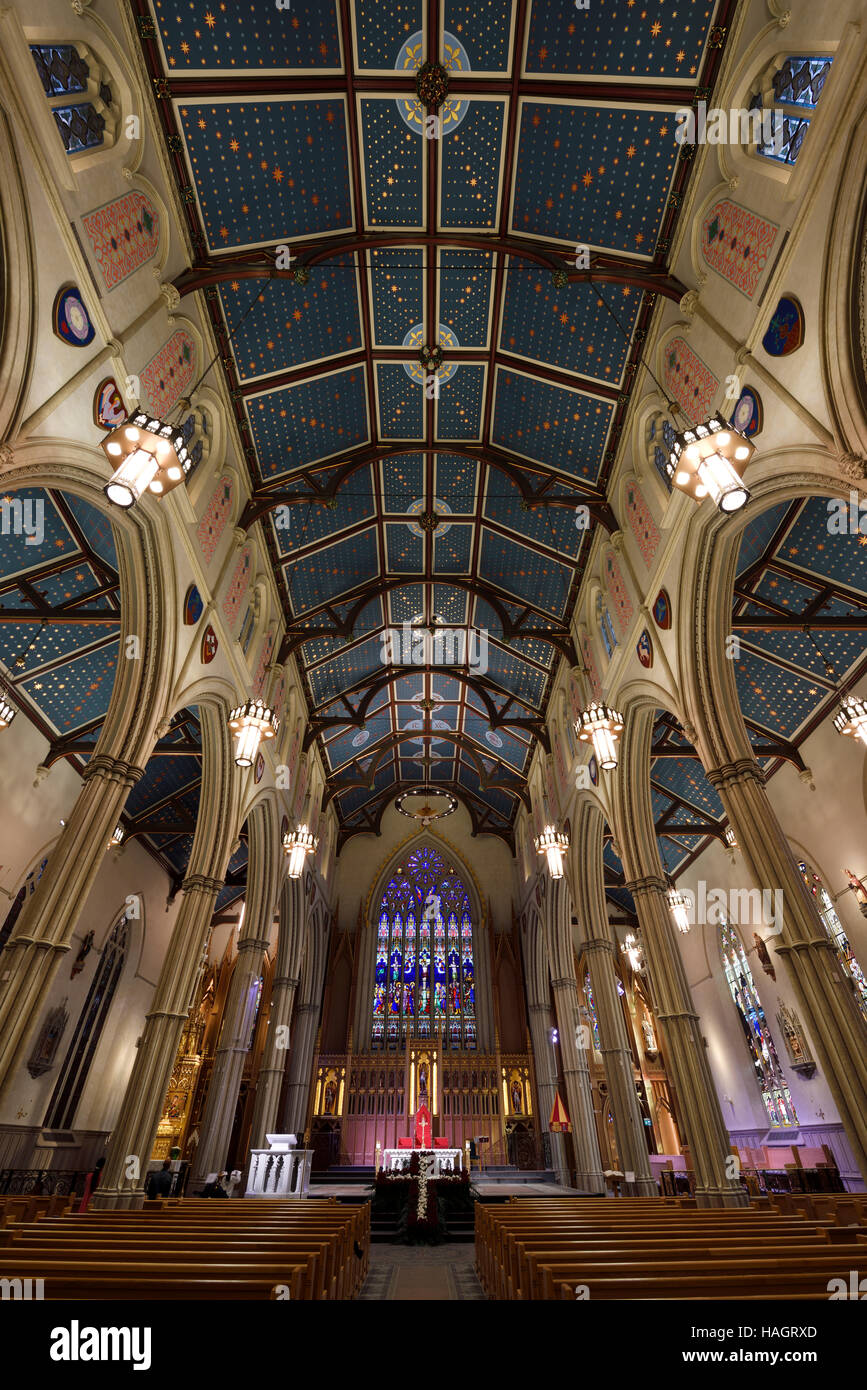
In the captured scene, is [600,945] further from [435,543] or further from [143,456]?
[143,456]

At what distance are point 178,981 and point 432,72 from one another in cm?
1425

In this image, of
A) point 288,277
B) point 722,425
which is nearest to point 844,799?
point 722,425

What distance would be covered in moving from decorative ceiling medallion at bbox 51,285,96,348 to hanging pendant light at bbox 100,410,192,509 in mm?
1523

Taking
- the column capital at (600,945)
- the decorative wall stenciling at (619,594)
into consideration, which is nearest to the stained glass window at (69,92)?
the decorative wall stenciling at (619,594)

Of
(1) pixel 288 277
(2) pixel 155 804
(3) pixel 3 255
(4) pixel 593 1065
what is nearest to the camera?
(3) pixel 3 255

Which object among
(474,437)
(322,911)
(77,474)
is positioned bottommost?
(77,474)

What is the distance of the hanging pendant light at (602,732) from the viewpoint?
1087cm

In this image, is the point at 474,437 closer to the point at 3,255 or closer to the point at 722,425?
the point at 722,425

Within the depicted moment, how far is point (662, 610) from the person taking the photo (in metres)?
11.3

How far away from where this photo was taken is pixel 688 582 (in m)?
10.2

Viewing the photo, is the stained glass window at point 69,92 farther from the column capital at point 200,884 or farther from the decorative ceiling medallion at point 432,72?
the column capital at point 200,884

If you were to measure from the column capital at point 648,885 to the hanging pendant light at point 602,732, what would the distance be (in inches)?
106
